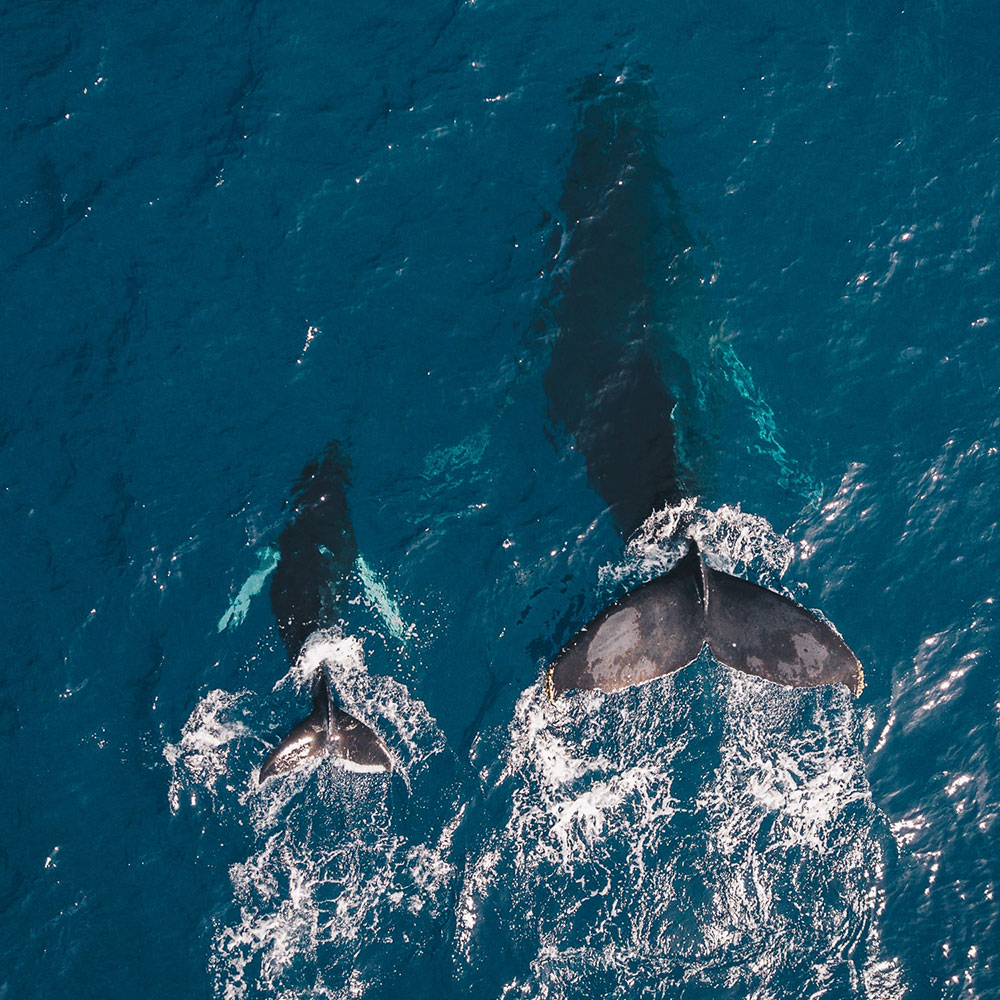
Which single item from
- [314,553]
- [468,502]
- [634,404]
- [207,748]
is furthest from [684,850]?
[207,748]

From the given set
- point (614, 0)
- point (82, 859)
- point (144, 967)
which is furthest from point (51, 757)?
point (614, 0)

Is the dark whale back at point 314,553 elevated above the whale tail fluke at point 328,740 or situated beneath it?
elevated above

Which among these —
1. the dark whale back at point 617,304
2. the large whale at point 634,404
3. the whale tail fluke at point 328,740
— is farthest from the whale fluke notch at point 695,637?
the whale tail fluke at point 328,740

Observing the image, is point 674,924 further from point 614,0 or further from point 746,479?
point 614,0

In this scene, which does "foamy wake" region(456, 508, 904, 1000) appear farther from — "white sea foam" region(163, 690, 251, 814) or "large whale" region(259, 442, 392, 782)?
"white sea foam" region(163, 690, 251, 814)

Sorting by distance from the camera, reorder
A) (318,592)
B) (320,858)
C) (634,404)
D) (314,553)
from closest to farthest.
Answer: (320,858)
(634,404)
(318,592)
(314,553)

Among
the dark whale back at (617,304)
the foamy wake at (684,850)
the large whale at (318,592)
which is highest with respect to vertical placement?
the dark whale back at (617,304)

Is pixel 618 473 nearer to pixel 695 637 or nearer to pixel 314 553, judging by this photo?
pixel 695 637

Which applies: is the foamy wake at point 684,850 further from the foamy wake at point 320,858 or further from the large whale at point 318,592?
the large whale at point 318,592
